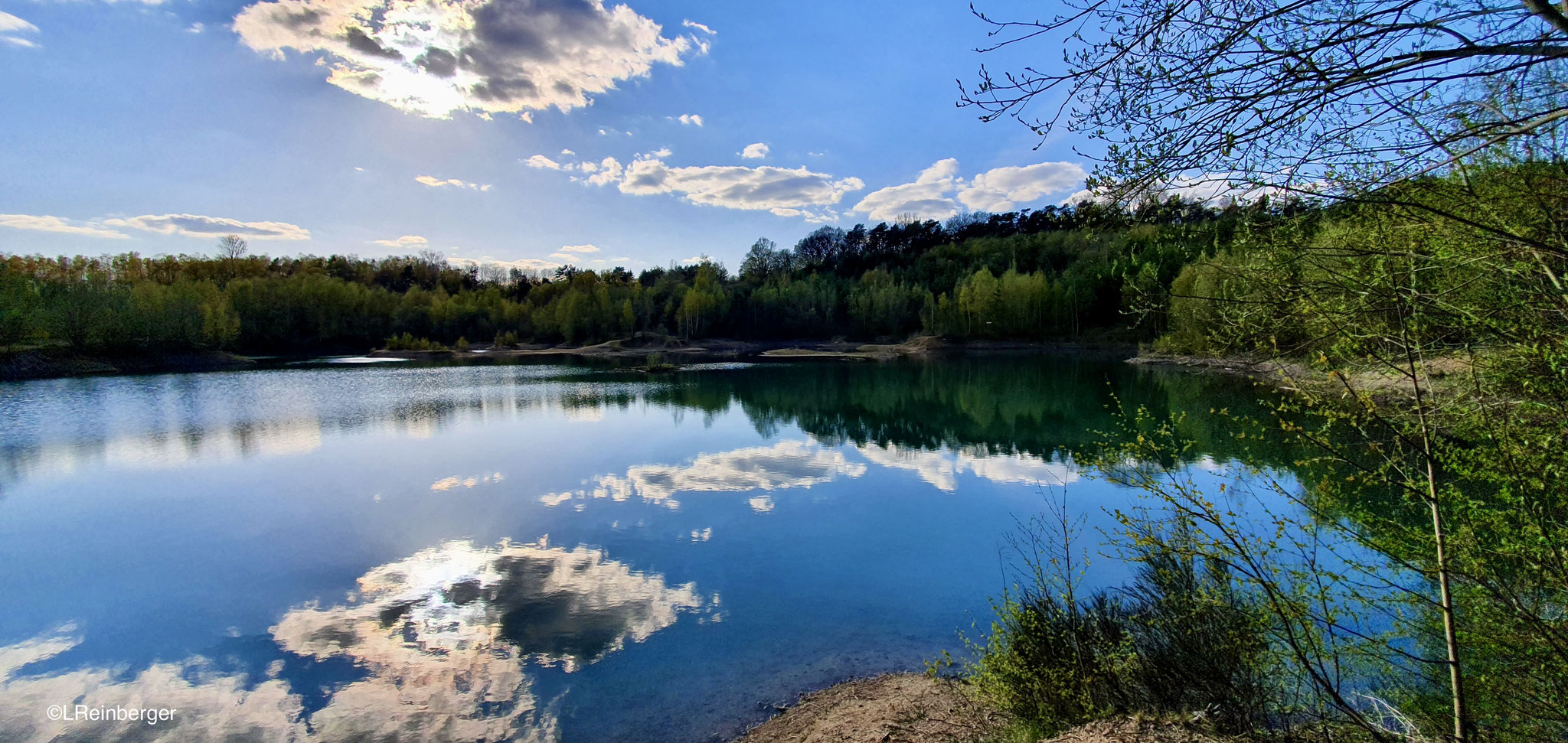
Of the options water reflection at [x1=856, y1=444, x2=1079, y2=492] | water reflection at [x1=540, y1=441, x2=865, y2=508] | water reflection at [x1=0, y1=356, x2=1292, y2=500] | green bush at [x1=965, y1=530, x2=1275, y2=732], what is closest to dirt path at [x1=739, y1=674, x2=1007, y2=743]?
green bush at [x1=965, y1=530, x2=1275, y2=732]

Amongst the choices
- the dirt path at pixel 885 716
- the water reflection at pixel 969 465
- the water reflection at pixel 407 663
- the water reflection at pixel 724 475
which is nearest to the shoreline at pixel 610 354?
the water reflection at pixel 724 475

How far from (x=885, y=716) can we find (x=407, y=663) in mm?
4567

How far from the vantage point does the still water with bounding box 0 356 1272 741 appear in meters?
5.57

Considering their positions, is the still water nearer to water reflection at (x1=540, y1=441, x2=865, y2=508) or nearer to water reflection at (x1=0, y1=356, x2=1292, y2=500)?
water reflection at (x1=540, y1=441, x2=865, y2=508)

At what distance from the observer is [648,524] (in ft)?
34.3

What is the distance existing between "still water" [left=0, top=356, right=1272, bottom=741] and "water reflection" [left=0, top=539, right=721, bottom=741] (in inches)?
1.2

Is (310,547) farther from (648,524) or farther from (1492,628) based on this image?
(1492,628)

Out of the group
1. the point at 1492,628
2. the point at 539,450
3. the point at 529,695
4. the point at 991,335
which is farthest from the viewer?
the point at 991,335

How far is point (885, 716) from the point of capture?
4.78 metres

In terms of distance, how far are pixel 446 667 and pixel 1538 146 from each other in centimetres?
836

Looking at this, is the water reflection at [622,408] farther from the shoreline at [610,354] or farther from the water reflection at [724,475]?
the shoreline at [610,354]

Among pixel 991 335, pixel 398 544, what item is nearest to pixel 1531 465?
pixel 398 544

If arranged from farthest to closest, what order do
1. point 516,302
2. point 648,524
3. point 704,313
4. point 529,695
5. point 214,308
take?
point 516,302
point 704,313
point 214,308
point 648,524
point 529,695

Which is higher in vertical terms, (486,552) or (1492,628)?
(1492,628)
